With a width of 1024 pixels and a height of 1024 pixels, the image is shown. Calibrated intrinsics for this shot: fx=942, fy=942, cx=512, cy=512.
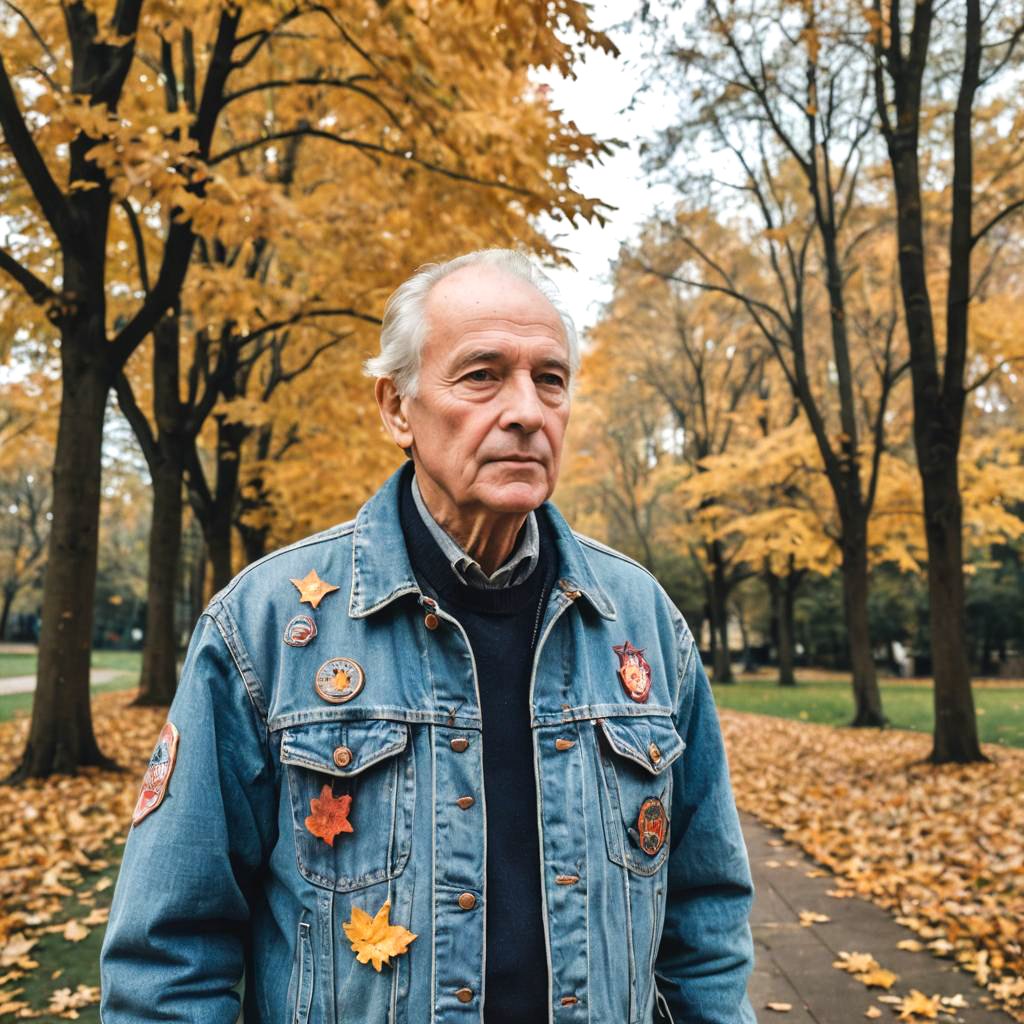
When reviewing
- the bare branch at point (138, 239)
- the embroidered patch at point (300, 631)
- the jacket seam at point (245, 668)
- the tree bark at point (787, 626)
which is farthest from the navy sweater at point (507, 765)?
the tree bark at point (787, 626)

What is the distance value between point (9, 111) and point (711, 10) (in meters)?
7.63

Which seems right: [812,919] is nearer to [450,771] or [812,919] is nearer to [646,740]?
[646,740]

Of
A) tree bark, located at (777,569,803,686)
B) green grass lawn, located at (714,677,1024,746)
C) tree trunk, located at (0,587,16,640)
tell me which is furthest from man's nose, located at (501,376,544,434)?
tree trunk, located at (0,587,16,640)

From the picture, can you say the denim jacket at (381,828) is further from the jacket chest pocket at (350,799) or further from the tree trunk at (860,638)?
the tree trunk at (860,638)

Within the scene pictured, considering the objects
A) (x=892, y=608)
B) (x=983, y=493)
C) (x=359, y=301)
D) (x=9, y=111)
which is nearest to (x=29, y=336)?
(x=359, y=301)

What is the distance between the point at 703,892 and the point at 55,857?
5.47 m

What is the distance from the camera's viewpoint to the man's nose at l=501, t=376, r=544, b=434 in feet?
5.89

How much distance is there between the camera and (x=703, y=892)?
1858 millimetres

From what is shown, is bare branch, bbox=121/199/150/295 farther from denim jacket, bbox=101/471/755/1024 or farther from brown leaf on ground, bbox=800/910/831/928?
denim jacket, bbox=101/471/755/1024

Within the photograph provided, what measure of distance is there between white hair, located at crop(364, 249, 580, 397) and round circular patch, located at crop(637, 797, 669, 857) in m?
0.88

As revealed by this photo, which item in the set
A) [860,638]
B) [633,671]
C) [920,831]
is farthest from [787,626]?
[633,671]

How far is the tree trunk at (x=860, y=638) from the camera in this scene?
1418 centimetres

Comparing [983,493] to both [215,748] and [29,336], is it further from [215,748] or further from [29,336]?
[215,748]

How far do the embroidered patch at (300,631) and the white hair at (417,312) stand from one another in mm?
533
